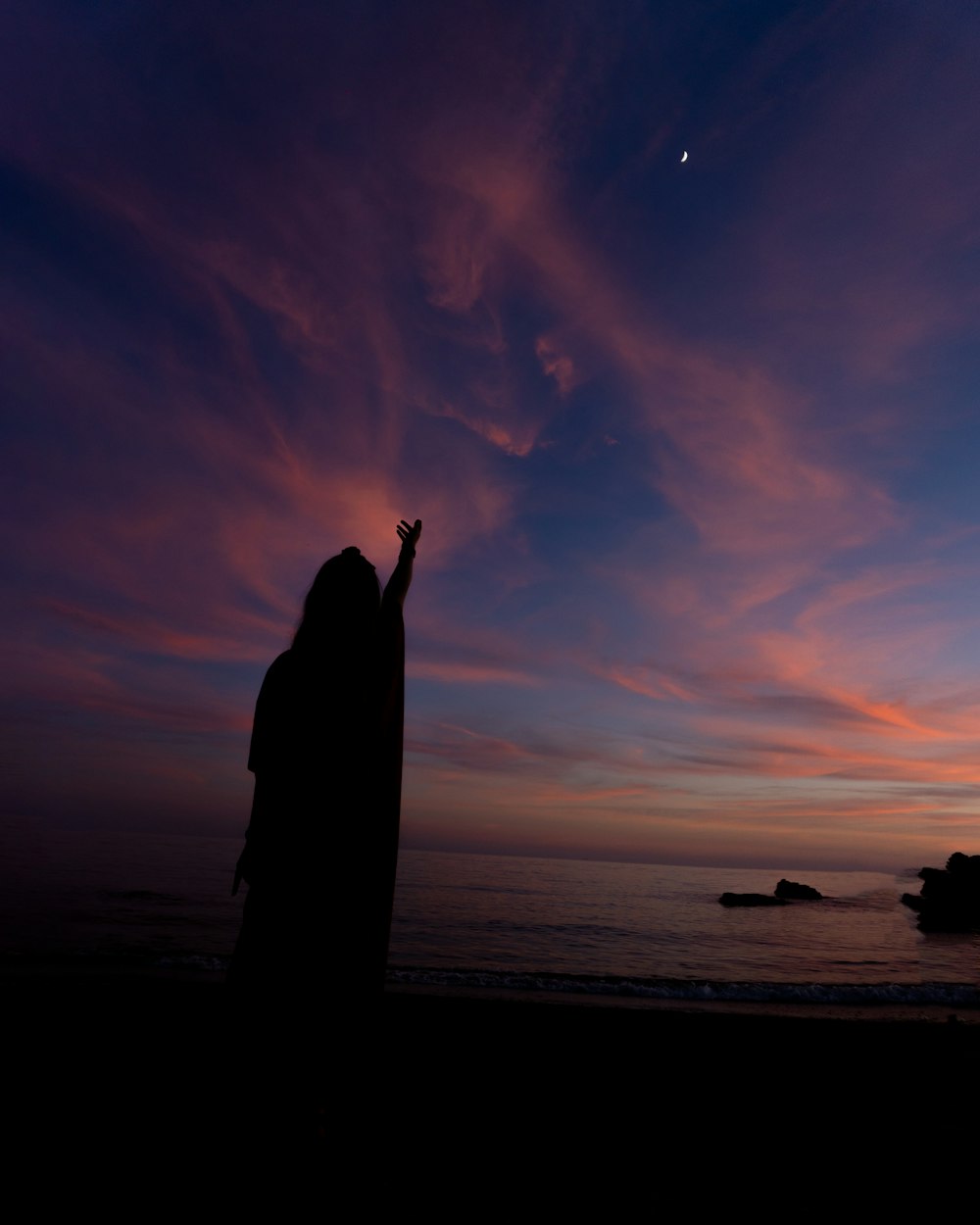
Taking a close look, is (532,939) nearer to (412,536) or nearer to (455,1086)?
(455,1086)

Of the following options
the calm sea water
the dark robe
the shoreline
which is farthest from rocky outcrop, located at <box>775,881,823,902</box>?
the dark robe

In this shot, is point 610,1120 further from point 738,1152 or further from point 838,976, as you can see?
point 838,976

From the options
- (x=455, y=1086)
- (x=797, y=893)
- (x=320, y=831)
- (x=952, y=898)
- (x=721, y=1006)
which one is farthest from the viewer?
(x=797, y=893)

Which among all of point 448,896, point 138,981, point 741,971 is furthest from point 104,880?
point 741,971

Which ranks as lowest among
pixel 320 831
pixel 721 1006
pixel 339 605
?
pixel 721 1006

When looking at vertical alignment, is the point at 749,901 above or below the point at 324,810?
below

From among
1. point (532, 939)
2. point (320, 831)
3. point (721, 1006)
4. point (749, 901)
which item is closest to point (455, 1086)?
point (320, 831)

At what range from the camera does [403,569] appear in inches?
154

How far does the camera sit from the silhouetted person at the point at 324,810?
10.7 ft

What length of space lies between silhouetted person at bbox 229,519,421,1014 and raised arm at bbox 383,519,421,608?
4cm

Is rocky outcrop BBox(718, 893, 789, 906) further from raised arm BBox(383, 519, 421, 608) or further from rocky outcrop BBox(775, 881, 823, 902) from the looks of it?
raised arm BBox(383, 519, 421, 608)

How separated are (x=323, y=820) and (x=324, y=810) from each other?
54 millimetres

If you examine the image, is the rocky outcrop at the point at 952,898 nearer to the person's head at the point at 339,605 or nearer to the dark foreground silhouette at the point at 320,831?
the dark foreground silhouette at the point at 320,831

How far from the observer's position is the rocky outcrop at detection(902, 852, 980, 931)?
97.1 ft
